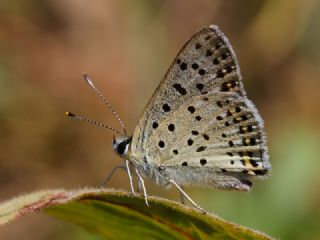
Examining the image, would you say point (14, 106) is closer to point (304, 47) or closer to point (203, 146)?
point (304, 47)

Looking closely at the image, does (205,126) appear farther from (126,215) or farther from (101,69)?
(101,69)

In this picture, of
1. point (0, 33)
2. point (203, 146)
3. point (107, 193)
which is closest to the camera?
point (107, 193)

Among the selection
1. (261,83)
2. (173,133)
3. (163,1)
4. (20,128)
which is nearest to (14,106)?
(20,128)

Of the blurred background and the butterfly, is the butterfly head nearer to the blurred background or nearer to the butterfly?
the butterfly

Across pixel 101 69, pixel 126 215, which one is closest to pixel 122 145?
pixel 126 215

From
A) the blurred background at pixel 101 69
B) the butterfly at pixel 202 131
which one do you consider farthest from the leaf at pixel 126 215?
the blurred background at pixel 101 69

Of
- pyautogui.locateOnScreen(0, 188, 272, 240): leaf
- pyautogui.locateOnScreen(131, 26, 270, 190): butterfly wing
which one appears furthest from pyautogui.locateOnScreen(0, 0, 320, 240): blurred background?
pyautogui.locateOnScreen(0, 188, 272, 240): leaf
